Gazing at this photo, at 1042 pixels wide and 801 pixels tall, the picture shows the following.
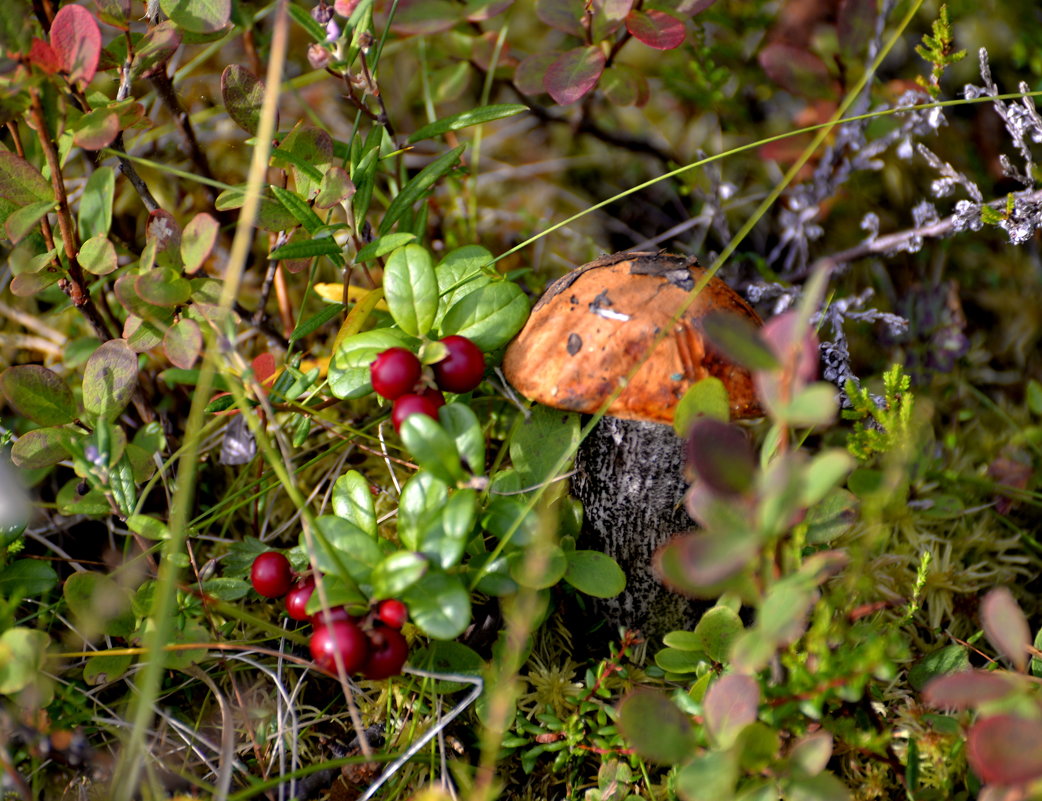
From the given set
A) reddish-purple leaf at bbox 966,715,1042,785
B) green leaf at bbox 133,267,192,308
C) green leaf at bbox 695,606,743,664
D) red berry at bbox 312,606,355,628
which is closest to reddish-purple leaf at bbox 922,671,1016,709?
reddish-purple leaf at bbox 966,715,1042,785

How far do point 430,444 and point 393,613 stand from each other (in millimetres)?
258

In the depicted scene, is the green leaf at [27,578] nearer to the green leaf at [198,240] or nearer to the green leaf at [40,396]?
the green leaf at [40,396]

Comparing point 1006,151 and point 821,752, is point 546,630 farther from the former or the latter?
point 1006,151

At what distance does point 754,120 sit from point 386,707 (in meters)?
2.09

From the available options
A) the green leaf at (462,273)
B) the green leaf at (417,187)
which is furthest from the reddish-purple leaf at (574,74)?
the green leaf at (462,273)

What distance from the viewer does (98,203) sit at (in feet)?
4.92

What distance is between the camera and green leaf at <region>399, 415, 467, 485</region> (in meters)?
1.17

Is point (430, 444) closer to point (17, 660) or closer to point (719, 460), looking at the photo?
point (719, 460)

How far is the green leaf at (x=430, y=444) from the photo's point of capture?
1.17 meters

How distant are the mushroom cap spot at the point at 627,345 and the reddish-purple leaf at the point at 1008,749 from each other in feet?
2.08

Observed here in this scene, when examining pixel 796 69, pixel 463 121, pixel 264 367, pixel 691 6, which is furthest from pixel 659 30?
pixel 264 367

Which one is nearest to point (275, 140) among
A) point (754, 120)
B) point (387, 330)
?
point (387, 330)

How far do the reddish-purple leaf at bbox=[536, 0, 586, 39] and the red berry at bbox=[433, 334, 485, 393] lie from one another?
Answer: 838 mm

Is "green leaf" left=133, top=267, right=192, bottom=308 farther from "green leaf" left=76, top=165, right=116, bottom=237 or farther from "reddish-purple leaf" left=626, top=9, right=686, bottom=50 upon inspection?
"reddish-purple leaf" left=626, top=9, right=686, bottom=50
